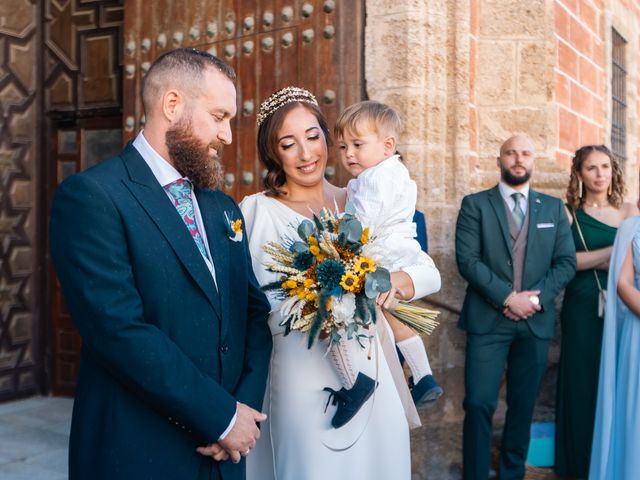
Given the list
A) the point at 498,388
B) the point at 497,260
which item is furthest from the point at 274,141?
the point at 498,388

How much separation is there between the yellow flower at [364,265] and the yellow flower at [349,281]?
29mm

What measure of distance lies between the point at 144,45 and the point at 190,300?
144 inches

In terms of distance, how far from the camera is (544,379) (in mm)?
5297

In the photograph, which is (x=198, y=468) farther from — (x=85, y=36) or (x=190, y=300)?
(x=85, y=36)

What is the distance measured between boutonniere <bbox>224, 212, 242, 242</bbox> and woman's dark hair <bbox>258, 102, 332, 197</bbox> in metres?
0.68

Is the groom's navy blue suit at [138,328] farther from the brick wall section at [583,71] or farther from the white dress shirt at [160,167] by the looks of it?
the brick wall section at [583,71]

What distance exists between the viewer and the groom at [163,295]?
1869 millimetres

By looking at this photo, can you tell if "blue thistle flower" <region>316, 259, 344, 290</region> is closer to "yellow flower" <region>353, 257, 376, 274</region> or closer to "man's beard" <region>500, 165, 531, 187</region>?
"yellow flower" <region>353, 257, 376, 274</region>

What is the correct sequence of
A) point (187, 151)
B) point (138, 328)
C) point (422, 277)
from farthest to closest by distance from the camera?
point (422, 277) → point (187, 151) → point (138, 328)

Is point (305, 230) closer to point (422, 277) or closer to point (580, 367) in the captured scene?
point (422, 277)

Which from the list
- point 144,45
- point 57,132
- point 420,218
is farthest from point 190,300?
A: point 57,132

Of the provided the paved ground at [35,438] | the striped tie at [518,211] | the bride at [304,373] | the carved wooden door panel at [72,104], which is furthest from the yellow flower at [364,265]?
the carved wooden door panel at [72,104]

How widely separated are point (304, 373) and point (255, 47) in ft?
9.05

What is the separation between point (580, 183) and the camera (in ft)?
16.8
